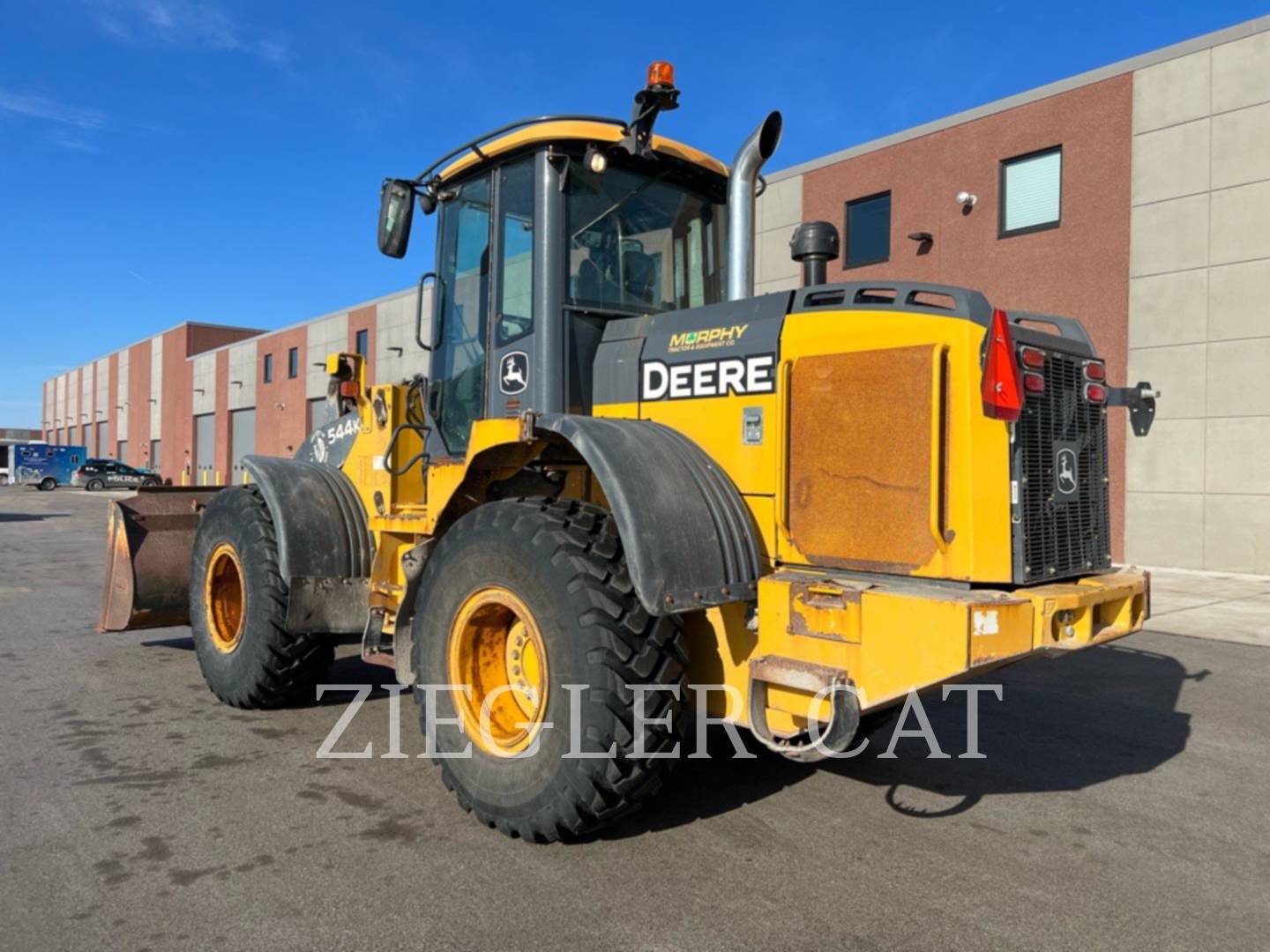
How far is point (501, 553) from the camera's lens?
12.4ft

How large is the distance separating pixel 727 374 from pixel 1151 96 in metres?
13.4

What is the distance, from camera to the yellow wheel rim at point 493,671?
392cm

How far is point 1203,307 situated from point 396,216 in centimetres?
1261

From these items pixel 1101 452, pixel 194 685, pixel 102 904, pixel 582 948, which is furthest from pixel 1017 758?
pixel 194 685

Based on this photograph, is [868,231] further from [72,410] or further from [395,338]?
[72,410]

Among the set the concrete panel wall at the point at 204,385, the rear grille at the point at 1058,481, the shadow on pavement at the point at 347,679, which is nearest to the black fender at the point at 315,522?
the shadow on pavement at the point at 347,679

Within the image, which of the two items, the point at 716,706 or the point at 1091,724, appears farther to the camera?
the point at 1091,724

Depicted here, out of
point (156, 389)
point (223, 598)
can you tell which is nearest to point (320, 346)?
point (156, 389)

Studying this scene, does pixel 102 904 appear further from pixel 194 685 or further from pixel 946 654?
pixel 194 685

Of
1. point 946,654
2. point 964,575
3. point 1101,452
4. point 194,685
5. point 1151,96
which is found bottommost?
point 194,685

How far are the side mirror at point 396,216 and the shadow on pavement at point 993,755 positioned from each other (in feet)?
9.95

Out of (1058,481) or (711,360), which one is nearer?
(1058,481)

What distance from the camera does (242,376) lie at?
42.5 metres

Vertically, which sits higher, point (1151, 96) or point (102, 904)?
point (1151, 96)
